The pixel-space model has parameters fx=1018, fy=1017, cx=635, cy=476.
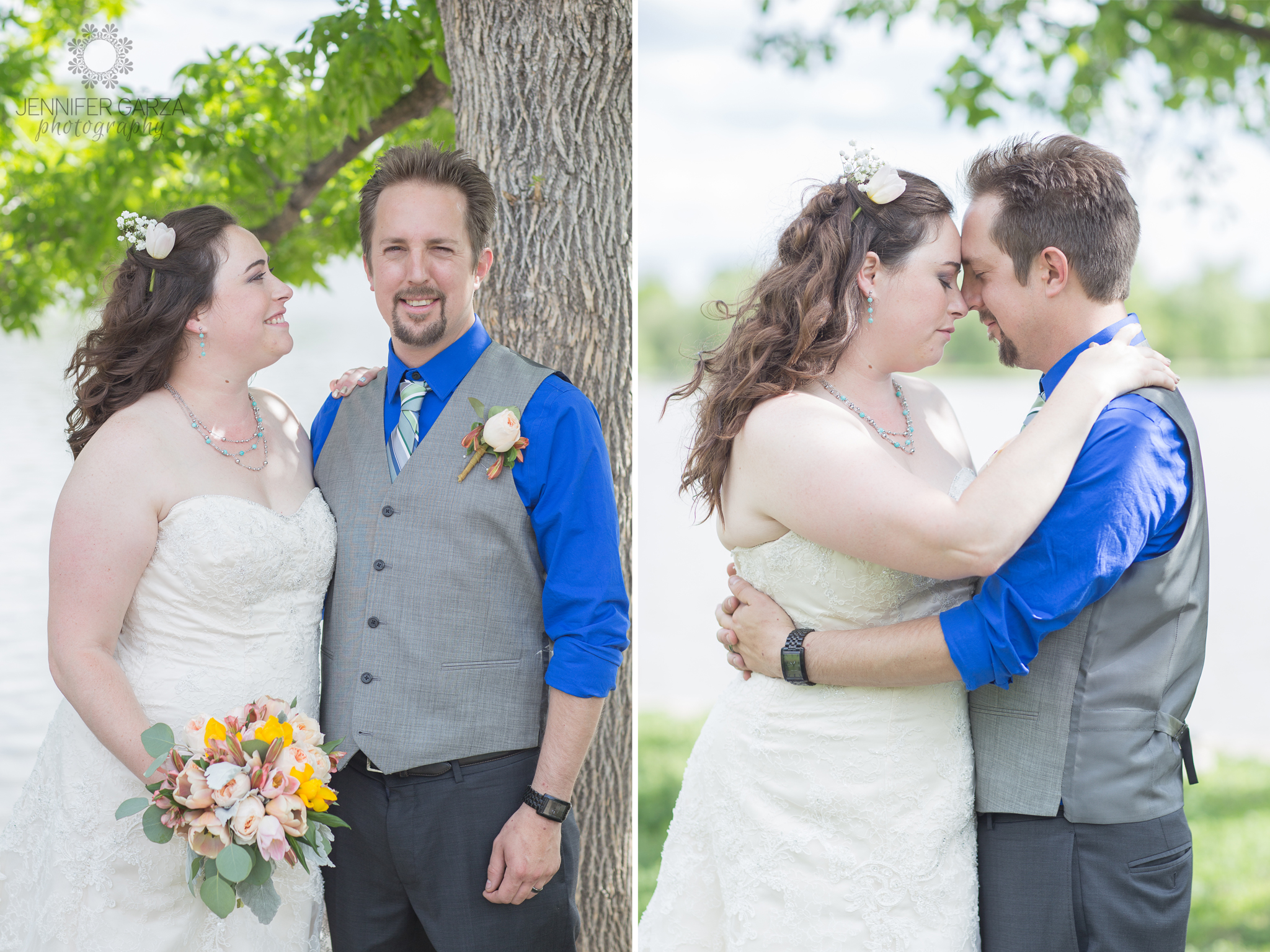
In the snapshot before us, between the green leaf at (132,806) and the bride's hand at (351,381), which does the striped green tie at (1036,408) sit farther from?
the green leaf at (132,806)

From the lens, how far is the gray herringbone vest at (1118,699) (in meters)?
1.94

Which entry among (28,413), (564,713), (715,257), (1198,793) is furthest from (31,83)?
(715,257)

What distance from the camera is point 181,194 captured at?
430 cm

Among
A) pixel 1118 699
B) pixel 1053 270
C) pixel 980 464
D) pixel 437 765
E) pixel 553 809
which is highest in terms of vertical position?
pixel 980 464

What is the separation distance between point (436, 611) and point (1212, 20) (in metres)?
4.76

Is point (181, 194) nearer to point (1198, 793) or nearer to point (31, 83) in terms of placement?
point (31, 83)

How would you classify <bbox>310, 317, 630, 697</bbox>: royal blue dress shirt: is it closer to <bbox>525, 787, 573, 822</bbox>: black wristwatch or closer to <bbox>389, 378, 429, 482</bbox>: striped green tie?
<bbox>389, 378, 429, 482</bbox>: striped green tie

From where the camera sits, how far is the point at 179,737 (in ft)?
7.59

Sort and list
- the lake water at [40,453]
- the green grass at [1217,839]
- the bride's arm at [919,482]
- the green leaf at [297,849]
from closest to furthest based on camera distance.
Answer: the bride's arm at [919,482] → the green leaf at [297,849] → the green grass at [1217,839] → the lake water at [40,453]

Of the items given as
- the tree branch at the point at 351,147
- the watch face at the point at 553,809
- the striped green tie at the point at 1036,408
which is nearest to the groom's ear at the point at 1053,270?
the striped green tie at the point at 1036,408

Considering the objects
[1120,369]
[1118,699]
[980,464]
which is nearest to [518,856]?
[1118,699]

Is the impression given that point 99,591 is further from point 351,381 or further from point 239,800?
point 351,381

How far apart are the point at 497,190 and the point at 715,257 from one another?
26.3 metres

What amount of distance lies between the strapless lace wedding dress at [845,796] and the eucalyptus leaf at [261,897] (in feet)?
3.07
